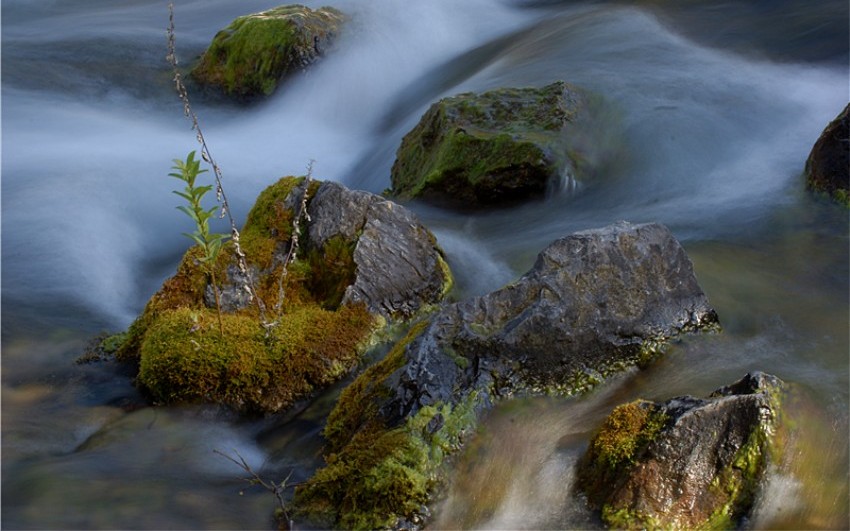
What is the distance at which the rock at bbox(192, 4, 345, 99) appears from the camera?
1279 cm

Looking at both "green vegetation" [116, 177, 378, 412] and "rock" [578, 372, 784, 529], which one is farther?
"green vegetation" [116, 177, 378, 412]

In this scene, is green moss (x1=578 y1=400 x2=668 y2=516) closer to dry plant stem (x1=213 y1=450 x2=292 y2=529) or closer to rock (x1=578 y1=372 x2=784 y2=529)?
rock (x1=578 y1=372 x2=784 y2=529)

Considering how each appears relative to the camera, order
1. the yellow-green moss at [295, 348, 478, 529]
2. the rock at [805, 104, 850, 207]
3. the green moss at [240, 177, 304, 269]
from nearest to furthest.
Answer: the yellow-green moss at [295, 348, 478, 529] < the green moss at [240, 177, 304, 269] < the rock at [805, 104, 850, 207]

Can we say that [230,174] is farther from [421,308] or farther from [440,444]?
[440,444]

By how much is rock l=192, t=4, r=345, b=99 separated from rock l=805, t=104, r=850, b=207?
24.1 feet

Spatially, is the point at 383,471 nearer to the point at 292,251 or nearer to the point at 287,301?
the point at 287,301

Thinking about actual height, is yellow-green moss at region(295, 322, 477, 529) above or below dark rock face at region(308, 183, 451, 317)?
below

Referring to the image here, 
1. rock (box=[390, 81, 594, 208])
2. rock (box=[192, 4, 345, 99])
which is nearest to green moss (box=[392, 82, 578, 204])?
rock (box=[390, 81, 594, 208])

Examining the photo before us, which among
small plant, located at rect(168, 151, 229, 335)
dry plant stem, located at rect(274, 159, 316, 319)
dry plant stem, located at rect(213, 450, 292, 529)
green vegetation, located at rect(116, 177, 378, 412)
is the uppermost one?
small plant, located at rect(168, 151, 229, 335)

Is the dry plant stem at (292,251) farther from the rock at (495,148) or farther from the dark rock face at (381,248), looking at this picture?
the rock at (495,148)

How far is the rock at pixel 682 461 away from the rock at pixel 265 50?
31.7 feet

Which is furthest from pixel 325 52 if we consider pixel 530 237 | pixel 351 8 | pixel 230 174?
pixel 530 237

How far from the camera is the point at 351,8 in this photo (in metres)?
13.7

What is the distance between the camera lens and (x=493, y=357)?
→ 455 centimetres
